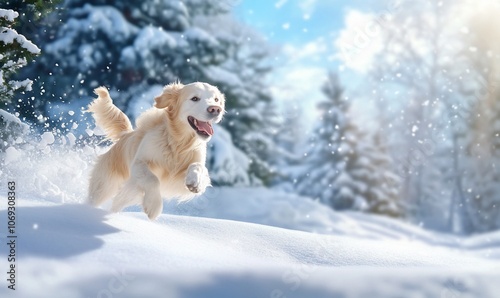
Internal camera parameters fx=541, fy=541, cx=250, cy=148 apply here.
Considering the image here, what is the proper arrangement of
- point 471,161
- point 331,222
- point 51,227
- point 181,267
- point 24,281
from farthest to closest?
point 471,161 < point 331,222 < point 51,227 < point 181,267 < point 24,281

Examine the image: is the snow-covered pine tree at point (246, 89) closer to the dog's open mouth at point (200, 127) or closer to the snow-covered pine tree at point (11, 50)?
the snow-covered pine tree at point (11, 50)

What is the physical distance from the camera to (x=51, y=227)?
11.1 ft

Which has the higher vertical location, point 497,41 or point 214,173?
point 497,41

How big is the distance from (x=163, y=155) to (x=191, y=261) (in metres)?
1.60

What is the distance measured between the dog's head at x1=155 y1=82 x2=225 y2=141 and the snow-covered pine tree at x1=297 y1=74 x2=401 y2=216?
12952mm

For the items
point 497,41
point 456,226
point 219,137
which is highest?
point 497,41

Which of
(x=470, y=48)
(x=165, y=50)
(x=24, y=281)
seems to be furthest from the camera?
(x=470, y=48)

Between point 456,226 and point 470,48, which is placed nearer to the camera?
point 470,48

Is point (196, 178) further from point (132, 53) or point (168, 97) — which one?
point (132, 53)

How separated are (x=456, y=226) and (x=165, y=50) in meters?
13.0

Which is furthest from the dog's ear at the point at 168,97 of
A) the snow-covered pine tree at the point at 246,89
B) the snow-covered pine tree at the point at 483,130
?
the snow-covered pine tree at the point at 483,130

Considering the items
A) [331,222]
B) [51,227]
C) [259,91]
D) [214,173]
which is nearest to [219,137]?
[214,173]

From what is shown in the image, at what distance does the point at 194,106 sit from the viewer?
14.2ft

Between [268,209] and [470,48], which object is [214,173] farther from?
[470,48]
